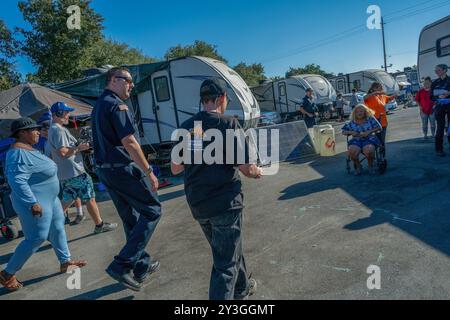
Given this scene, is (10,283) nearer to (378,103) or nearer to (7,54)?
(378,103)

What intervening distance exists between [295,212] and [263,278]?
1.99 metres

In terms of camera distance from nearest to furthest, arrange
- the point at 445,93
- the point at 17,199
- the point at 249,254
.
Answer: the point at 17,199 < the point at 249,254 < the point at 445,93

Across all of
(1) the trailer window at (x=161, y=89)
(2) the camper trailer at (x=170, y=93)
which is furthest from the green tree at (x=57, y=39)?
(1) the trailer window at (x=161, y=89)

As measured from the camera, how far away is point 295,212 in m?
5.27

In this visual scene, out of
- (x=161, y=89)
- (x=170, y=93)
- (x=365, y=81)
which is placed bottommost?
(x=170, y=93)

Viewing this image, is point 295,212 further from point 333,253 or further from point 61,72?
point 61,72

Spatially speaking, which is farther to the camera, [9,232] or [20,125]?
[9,232]

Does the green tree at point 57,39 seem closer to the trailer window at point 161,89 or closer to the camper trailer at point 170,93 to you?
the camper trailer at point 170,93

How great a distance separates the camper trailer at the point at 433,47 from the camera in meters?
9.05

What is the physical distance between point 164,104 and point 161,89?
466mm

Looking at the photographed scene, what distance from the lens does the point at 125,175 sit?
3.37 metres

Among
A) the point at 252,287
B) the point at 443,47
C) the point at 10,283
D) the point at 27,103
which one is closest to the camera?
the point at 252,287

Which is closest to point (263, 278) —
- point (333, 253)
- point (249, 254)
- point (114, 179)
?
point (249, 254)

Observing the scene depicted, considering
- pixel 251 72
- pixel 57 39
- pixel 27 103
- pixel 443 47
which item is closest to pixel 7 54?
pixel 57 39
